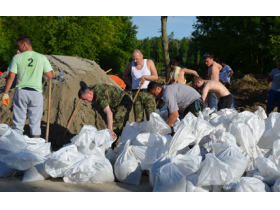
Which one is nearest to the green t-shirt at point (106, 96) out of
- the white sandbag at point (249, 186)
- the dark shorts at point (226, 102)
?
the dark shorts at point (226, 102)

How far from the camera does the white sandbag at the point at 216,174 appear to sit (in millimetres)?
2357

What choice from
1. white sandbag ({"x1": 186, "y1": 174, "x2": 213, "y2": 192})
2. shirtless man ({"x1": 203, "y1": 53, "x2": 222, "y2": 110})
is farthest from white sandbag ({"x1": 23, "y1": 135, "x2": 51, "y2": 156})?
shirtless man ({"x1": 203, "y1": 53, "x2": 222, "y2": 110})

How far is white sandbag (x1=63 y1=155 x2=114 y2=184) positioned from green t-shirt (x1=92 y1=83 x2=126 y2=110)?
1034 millimetres

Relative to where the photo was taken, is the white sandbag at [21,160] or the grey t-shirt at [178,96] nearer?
the white sandbag at [21,160]

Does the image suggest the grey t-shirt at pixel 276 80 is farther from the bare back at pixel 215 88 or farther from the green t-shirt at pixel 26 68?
the green t-shirt at pixel 26 68

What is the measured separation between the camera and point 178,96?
3.69 meters

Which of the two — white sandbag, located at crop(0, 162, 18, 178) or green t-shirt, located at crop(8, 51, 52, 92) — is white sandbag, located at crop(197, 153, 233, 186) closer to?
white sandbag, located at crop(0, 162, 18, 178)

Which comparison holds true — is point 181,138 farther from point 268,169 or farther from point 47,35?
point 47,35

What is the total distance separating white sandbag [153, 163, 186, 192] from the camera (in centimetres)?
239

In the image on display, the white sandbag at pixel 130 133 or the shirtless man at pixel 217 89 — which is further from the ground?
the shirtless man at pixel 217 89

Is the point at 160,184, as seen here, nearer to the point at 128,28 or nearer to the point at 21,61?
the point at 21,61

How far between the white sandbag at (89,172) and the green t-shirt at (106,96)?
103cm

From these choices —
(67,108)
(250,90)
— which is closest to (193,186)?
(67,108)

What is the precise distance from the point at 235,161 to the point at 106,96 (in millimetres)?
1979
